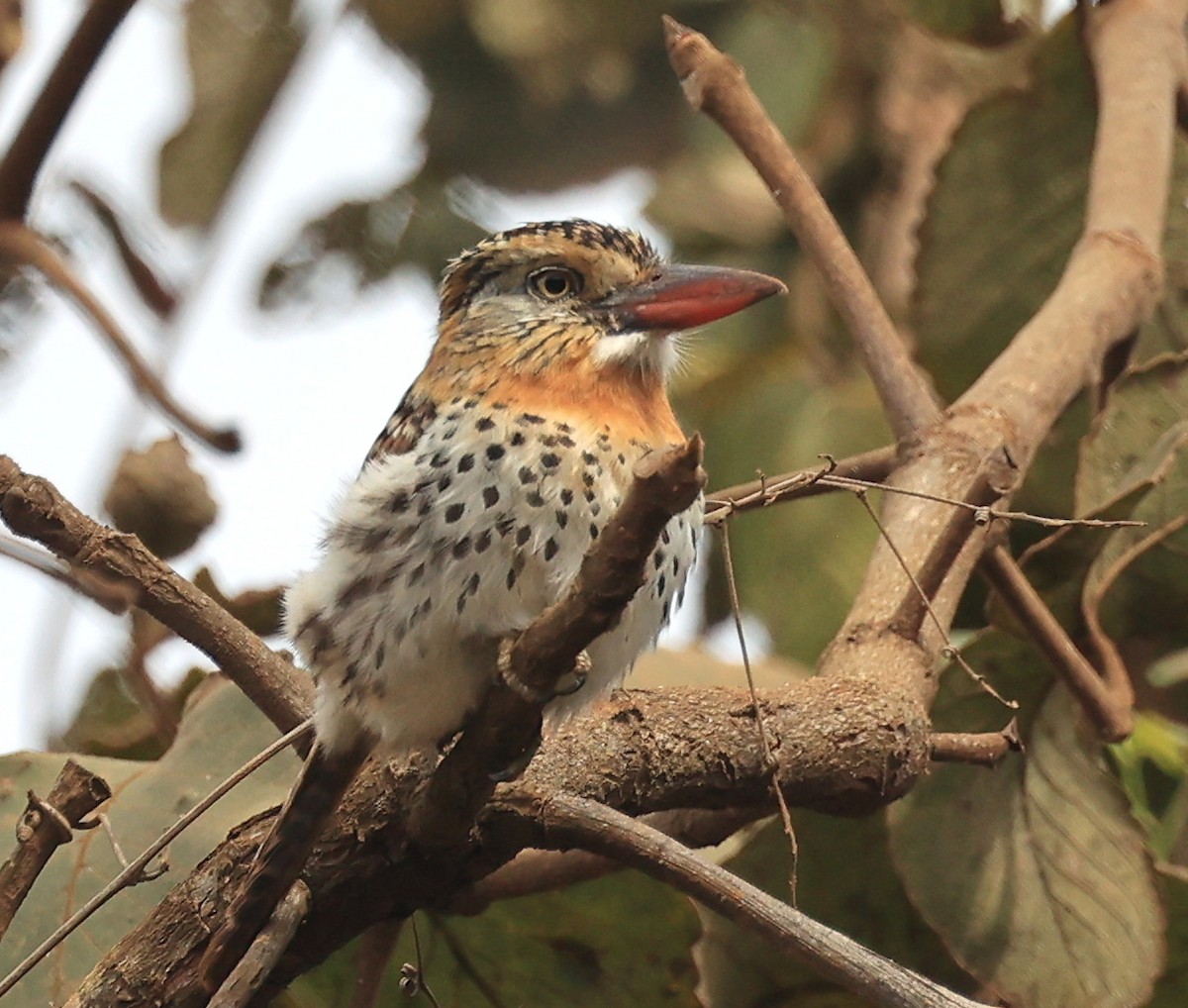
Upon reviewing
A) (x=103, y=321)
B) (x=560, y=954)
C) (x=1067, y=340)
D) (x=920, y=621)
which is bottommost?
(x=560, y=954)

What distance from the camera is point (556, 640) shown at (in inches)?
57.4

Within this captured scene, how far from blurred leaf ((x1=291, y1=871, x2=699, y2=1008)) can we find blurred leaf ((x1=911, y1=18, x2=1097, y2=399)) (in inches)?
49.6

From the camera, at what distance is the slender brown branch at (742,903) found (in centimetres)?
147

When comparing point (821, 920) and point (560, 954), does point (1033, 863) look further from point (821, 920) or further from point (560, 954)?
point (560, 954)

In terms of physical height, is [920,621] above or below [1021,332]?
below

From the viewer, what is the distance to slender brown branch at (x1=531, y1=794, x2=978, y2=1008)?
1475 mm

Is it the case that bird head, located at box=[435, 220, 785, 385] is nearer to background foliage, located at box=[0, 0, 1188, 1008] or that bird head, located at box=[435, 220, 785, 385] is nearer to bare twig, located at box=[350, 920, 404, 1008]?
background foliage, located at box=[0, 0, 1188, 1008]

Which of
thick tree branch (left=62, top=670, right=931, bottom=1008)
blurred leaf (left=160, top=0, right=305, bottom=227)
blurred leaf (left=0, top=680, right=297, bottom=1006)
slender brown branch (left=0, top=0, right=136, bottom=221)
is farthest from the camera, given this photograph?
blurred leaf (left=160, top=0, right=305, bottom=227)

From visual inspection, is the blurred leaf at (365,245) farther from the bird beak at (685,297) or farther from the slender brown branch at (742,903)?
the slender brown branch at (742,903)

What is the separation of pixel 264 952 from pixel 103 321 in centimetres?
108

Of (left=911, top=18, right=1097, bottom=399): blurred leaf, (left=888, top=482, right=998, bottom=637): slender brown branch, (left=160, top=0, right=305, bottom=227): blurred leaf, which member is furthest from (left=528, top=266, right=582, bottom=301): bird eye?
(left=160, top=0, right=305, bottom=227): blurred leaf

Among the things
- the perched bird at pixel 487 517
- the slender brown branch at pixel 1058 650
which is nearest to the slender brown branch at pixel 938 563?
the slender brown branch at pixel 1058 650

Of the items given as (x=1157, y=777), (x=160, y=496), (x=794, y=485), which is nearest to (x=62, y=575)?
(x=794, y=485)

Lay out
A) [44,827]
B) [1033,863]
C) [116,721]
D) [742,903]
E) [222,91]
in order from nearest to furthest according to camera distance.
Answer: [742,903] → [44,827] → [1033,863] → [116,721] → [222,91]
